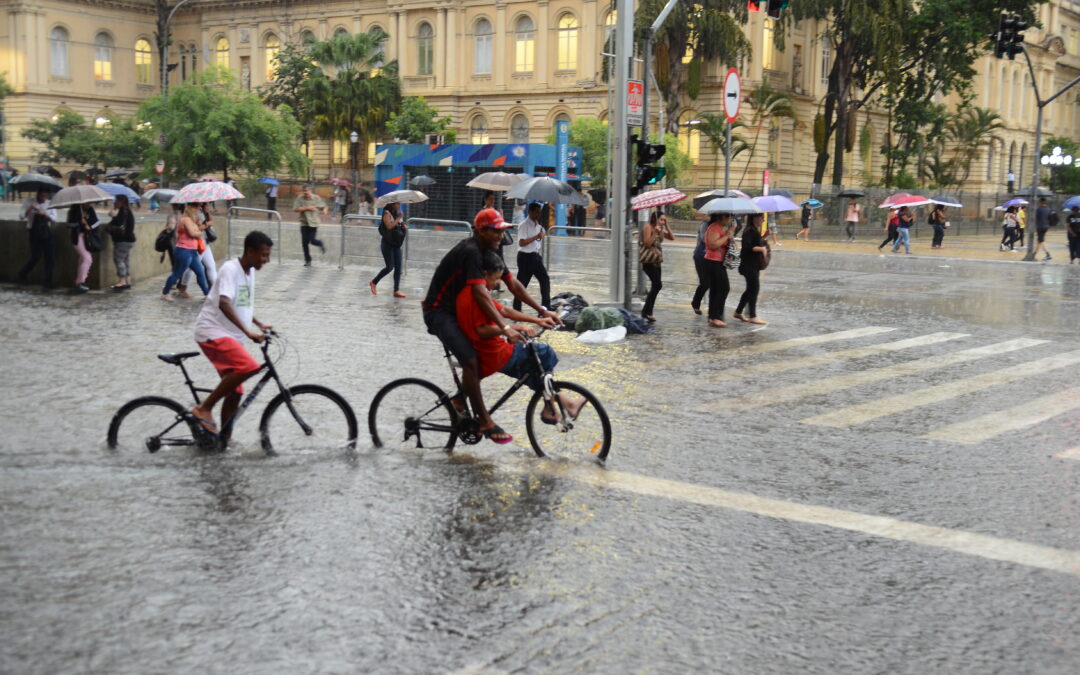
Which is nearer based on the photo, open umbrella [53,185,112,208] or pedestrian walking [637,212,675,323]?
pedestrian walking [637,212,675,323]

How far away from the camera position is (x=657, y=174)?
17344 mm

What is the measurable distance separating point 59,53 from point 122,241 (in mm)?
62407

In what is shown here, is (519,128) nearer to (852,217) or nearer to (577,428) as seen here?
(852,217)

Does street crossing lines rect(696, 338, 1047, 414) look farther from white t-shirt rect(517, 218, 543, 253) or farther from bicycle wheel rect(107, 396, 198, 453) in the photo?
white t-shirt rect(517, 218, 543, 253)

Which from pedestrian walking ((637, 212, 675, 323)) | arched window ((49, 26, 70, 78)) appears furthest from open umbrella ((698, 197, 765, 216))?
arched window ((49, 26, 70, 78))

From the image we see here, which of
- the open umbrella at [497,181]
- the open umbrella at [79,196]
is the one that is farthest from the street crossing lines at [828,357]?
the open umbrella at [79,196]

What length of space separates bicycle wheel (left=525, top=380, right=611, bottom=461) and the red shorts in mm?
1995

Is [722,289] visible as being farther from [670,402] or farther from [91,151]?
[91,151]

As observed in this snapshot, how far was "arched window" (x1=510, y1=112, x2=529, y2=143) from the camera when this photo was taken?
63.4 m

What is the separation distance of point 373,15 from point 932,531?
6509cm

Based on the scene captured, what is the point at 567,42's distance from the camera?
61500 millimetres

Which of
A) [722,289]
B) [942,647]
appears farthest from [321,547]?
[722,289]

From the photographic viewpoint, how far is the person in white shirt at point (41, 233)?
18156mm

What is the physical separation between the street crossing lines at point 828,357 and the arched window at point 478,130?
167 ft
